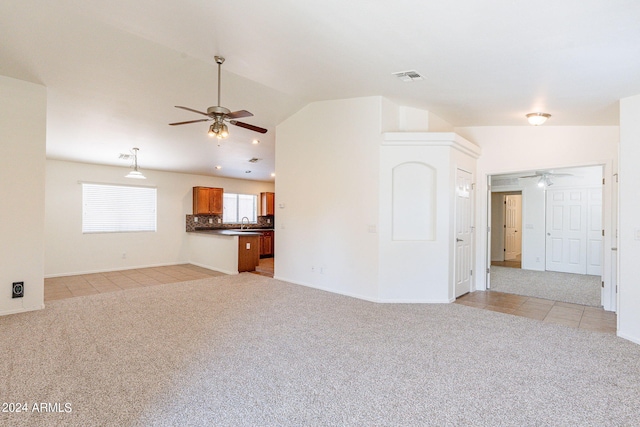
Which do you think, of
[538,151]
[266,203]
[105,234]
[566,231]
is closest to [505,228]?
[566,231]

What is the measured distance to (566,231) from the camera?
290 inches

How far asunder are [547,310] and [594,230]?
13.3 feet

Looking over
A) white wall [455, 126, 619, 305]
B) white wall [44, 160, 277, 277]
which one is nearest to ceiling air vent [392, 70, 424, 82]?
white wall [455, 126, 619, 305]

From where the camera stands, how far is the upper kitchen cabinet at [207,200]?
351 inches

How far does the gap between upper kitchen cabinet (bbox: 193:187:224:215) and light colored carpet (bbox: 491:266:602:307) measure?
7.24 meters

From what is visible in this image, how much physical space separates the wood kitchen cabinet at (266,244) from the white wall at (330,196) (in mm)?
3842

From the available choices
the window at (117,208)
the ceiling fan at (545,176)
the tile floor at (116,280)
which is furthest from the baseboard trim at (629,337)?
the window at (117,208)

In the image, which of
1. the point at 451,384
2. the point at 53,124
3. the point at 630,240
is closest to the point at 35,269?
the point at 53,124

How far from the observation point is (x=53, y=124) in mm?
5152

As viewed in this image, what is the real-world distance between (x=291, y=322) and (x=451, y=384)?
6.19ft

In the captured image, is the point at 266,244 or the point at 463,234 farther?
the point at 266,244

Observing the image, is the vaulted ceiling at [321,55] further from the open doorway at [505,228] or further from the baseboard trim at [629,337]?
the open doorway at [505,228]

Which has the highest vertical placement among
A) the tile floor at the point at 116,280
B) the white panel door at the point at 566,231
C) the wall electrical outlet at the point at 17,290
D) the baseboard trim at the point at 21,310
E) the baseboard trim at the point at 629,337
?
Answer: the white panel door at the point at 566,231

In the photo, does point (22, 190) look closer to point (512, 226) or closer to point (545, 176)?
point (545, 176)
